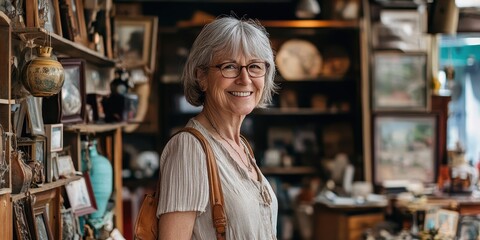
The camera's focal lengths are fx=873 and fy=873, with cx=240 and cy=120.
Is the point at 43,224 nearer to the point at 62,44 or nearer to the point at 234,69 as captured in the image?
the point at 62,44

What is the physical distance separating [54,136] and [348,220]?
4.04 m

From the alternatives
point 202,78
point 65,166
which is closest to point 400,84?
point 65,166

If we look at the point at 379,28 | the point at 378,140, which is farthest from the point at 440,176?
the point at 379,28

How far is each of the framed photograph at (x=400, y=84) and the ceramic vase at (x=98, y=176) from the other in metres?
4.23

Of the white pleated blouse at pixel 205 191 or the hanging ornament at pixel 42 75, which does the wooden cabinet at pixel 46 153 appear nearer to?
the hanging ornament at pixel 42 75

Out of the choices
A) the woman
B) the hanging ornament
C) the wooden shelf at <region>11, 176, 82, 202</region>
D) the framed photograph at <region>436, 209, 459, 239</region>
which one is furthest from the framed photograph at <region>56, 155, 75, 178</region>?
the framed photograph at <region>436, 209, 459, 239</region>

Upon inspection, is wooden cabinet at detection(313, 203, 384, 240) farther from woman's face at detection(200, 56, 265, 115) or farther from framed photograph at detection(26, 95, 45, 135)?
woman's face at detection(200, 56, 265, 115)

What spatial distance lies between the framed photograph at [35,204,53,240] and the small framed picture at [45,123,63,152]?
233mm

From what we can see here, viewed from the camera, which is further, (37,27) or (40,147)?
(40,147)

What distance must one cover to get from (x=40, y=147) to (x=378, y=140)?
5.20m

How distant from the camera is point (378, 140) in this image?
8031 mm

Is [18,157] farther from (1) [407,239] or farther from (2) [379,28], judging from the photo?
(2) [379,28]

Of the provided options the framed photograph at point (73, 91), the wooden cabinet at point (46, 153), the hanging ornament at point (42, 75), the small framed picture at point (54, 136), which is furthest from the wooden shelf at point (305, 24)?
the hanging ornament at point (42, 75)

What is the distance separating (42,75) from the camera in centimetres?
288
